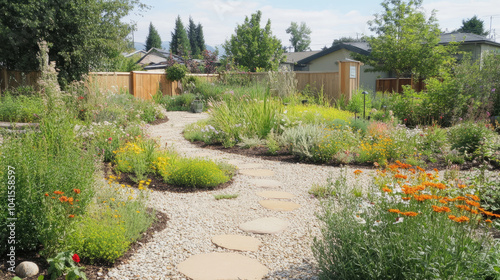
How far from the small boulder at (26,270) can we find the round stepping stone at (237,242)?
1371 millimetres

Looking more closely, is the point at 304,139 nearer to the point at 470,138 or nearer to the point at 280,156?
the point at 280,156

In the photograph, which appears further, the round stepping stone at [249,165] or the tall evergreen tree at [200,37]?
the tall evergreen tree at [200,37]

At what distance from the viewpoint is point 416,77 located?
18.7 meters

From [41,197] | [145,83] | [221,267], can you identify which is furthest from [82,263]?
[145,83]

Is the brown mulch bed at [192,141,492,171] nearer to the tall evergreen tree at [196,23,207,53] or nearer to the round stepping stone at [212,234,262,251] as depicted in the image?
the round stepping stone at [212,234,262,251]

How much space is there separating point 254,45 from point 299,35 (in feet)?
163

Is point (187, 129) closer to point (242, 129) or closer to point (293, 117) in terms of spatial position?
point (242, 129)

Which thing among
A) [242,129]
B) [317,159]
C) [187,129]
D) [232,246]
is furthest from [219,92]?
[232,246]

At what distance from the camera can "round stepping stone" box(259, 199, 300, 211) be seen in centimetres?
416

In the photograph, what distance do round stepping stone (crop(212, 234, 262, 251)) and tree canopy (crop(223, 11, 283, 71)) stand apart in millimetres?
24986

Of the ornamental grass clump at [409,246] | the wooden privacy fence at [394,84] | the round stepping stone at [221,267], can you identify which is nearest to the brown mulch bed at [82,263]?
the round stepping stone at [221,267]

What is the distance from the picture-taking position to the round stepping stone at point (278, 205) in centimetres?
416

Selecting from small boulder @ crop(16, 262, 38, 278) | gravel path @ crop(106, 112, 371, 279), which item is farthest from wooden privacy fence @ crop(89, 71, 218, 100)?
small boulder @ crop(16, 262, 38, 278)

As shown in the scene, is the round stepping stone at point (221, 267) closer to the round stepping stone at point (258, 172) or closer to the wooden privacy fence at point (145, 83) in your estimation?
the round stepping stone at point (258, 172)
